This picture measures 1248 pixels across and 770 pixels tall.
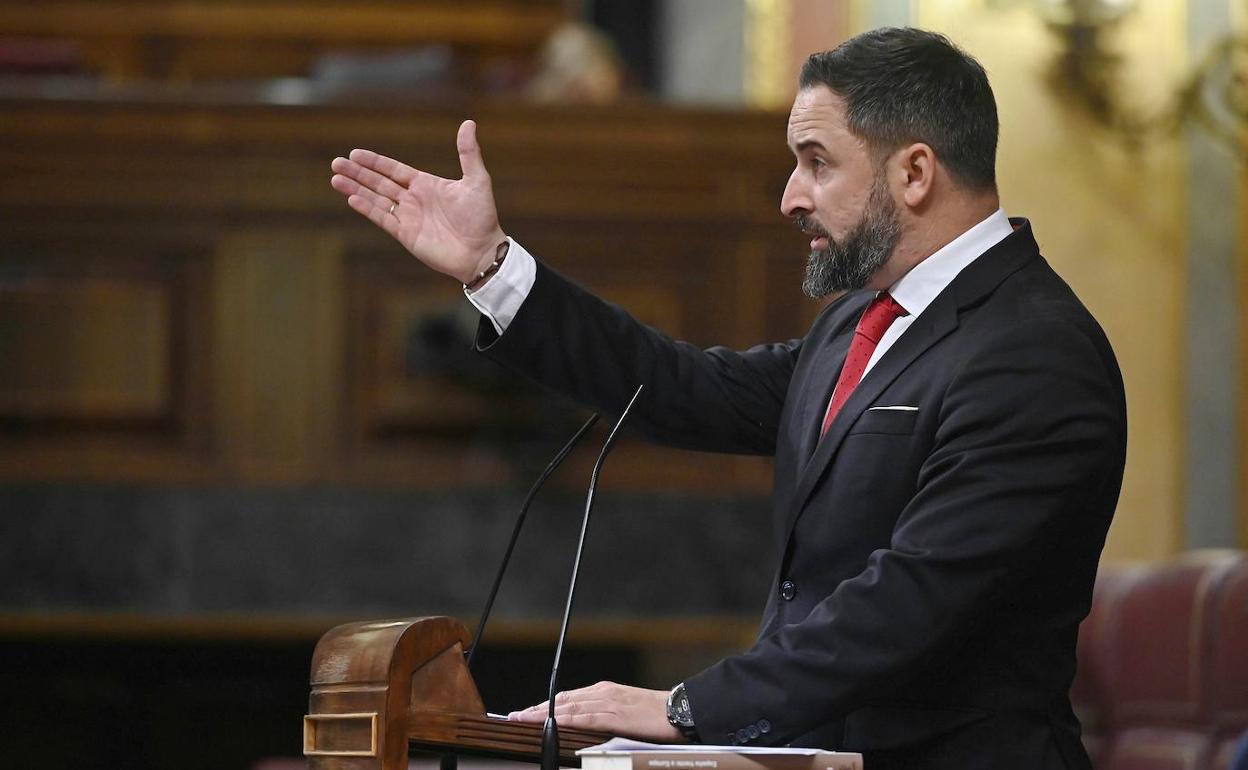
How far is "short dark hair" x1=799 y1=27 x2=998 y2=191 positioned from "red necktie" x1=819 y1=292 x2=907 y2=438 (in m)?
0.19

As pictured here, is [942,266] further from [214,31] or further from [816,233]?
[214,31]

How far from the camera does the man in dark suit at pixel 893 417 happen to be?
2.03 metres

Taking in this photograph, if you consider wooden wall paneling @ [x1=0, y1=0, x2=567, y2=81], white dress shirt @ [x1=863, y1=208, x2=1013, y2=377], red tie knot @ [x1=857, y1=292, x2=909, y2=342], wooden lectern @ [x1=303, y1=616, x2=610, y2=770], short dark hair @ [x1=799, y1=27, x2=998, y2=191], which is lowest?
wooden lectern @ [x1=303, y1=616, x2=610, y2=770]

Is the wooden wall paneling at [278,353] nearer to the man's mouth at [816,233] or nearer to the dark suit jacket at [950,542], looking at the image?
the dark suit jacket at [950,542]

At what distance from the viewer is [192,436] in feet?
16.6

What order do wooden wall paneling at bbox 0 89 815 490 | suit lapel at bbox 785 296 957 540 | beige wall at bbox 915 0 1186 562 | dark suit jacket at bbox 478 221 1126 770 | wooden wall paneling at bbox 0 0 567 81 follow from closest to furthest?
dark suit jacket at bbox 478 221 1126 770
suit lapel at bbox 785 296 957 540
wooden wall paneling at bbox 0 89 815 490
beige wall at bbox 915 0 1186 562
wooden wall paneling at bbox 0 0 567 81

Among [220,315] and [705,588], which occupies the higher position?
[220,315]

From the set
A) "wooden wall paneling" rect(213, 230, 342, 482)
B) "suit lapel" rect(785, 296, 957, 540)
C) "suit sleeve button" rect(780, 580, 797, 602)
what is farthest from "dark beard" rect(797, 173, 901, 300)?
"wooden wall paneling" rect(213, 230, 342, 482)

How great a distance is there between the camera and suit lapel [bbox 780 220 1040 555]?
2.26 m

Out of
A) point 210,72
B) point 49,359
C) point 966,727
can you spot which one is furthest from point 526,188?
point 966,727

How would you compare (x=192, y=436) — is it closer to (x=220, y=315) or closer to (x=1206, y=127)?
(x=220, y=315)

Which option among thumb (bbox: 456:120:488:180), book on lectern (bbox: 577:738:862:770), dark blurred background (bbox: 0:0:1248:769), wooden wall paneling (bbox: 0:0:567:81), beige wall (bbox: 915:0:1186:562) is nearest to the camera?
book on lectern (bbox: 577:738:862:770)

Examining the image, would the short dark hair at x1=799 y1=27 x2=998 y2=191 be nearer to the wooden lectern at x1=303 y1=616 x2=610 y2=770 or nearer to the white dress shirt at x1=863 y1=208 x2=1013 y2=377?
the white dress shirt at x1=863 y1=208 x2=1013 y2=377

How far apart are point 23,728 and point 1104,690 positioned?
9.95 feet
